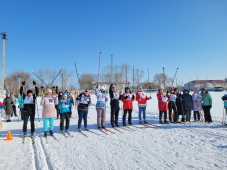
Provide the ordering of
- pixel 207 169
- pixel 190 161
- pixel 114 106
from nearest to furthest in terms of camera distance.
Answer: pixel 207 169, pixel 190 161, pixel 114 106

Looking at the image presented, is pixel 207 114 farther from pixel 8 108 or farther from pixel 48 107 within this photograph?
pixel 8 108

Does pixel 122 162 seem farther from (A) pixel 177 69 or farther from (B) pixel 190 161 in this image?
(A) pixel 177 69

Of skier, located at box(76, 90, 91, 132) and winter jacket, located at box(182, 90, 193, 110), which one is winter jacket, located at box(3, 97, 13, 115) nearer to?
skier, located at box(76, 90, 91, 132)

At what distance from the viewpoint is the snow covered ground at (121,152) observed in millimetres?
3215

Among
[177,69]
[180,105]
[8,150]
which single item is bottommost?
[8,150]

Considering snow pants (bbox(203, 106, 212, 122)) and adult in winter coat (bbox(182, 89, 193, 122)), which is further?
adult in winter coat (bbox(182, 89, 193, 122))

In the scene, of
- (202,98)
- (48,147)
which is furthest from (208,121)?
(48,147)

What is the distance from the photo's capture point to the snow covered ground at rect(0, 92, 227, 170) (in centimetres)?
321

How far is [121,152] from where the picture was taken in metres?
3.88

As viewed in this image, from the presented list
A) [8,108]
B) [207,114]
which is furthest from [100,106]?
[8,108]

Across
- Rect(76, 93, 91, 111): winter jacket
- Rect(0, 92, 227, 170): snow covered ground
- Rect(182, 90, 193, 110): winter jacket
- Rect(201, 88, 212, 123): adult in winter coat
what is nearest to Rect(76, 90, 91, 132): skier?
Rect(76, 93, 91, 111): winter jacket

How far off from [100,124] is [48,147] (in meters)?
2.87

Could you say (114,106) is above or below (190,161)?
above

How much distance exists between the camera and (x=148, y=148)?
13.5 ft
